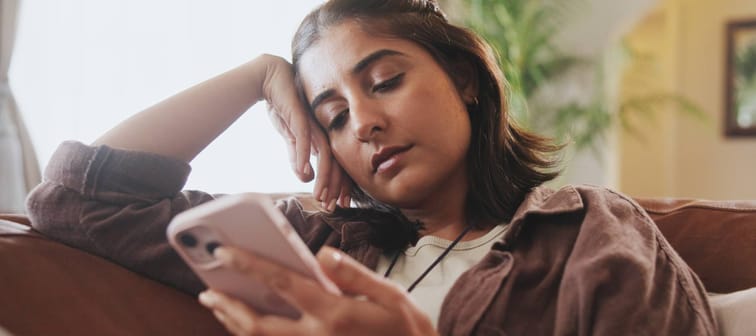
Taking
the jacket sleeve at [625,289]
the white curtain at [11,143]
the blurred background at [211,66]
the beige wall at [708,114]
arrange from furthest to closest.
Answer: the beige wall at [708,114] → the blurred background at [211,66] → the white curtain at [11,143] → the jacket sleeve at [625,289]

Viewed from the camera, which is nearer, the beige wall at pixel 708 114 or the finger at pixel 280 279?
the finger at pixel 280 279

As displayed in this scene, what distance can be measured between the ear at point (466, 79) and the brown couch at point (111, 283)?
1.30ft

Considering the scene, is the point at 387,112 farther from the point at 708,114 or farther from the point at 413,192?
the point at 708,114

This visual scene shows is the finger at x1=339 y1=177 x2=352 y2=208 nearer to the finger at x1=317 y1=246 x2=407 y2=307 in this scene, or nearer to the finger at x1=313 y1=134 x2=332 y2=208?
the finger at x1=313 y1=134 x2=332 y2=208

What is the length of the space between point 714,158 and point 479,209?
4.55 meters

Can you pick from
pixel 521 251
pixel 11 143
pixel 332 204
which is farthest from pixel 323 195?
pixel 11 143

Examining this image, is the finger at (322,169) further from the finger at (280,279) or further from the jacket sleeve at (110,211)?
the finger at (280,279)

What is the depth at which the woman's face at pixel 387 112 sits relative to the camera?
3.21 ft

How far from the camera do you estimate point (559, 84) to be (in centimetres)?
321

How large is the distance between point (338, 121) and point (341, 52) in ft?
0.35

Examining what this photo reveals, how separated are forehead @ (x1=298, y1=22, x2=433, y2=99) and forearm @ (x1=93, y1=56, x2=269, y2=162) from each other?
0.37ft

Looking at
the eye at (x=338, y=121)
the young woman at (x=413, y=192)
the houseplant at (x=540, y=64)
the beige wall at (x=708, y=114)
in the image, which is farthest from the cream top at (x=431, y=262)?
the beige wall at (x=708, y=114)

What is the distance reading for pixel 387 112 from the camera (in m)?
0.98

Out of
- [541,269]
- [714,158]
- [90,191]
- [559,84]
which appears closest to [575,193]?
[541,269]
